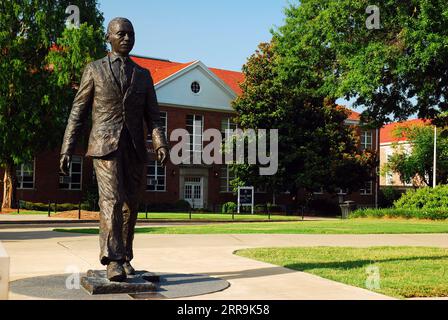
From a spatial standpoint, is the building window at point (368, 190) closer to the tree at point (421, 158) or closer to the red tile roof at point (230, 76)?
the tree at point (421, 158)

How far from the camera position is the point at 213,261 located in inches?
375

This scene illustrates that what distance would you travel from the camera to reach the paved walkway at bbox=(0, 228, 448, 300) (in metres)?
6.45

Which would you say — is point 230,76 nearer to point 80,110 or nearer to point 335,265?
point 335,265

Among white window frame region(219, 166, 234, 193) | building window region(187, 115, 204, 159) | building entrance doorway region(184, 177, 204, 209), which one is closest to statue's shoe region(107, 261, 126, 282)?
building entrance doorway region(184, 177, 204, 209)

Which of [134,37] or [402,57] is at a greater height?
[402,57]

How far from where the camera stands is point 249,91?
1566 inches

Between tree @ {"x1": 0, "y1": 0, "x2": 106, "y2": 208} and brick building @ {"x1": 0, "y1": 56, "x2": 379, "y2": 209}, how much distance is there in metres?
5.33

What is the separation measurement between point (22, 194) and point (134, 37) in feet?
112

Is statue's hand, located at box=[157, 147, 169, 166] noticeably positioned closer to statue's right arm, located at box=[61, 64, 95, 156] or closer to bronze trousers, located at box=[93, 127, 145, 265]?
bronze trousers, located at box=[93, 127, 145, 265]

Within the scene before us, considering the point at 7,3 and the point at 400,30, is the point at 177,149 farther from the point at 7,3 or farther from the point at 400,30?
the point at 400,30

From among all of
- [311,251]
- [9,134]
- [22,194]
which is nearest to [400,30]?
[311,251]

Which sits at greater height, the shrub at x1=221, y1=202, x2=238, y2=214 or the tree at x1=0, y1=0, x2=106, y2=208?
the tree at x1=0, y1=0, x2=106, y2=208

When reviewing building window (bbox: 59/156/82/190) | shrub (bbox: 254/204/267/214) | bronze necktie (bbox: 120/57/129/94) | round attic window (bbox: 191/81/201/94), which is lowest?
shrub (bbox: 254/204/267/214)

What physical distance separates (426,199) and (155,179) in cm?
1949
